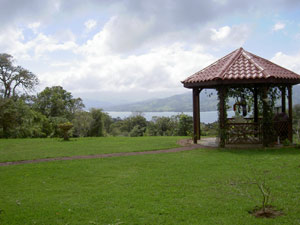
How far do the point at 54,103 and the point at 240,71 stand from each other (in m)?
30.5

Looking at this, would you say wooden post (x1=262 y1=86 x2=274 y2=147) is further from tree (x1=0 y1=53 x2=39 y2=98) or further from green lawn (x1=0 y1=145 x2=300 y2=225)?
tree (x1=0 y1=53 x2=39 y2=98)

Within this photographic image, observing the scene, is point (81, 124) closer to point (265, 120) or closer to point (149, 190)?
point (265, 120)

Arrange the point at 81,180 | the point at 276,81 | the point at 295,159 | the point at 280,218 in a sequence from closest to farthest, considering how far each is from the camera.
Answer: the point at 280,218
the point at 81,180
the point at 295,159
the point at 276,81

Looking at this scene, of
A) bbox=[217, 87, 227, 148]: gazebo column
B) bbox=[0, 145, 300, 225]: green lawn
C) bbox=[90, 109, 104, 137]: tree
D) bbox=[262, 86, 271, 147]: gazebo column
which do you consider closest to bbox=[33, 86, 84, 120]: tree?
bbox=[90, 109, 104, 137]: tree

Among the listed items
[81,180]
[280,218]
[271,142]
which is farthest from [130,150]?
[280,218]

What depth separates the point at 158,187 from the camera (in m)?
6.25

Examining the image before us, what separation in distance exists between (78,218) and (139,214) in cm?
97

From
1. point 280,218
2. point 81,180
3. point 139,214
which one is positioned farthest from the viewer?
point 81,180

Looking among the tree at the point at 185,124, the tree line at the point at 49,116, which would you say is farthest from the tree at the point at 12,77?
the tree at the point at 185,124

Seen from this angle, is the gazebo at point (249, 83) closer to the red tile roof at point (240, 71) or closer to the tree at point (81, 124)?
the red tile roof at point (240, 71)

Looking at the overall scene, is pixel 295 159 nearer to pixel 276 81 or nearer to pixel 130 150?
pixel 276 81

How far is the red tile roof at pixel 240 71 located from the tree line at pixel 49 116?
5.07 m

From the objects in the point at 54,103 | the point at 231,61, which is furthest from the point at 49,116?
the point at 231,61

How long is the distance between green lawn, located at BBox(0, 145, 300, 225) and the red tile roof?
10.5ft
